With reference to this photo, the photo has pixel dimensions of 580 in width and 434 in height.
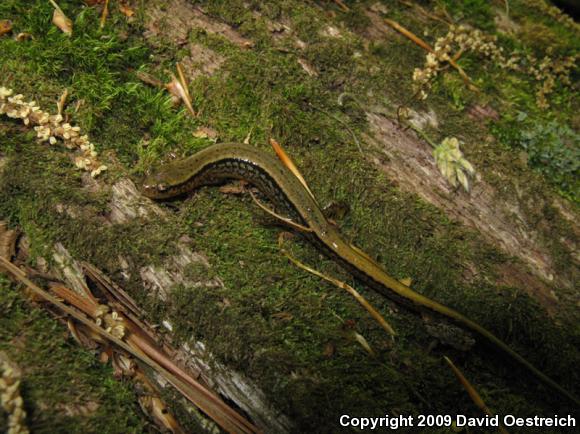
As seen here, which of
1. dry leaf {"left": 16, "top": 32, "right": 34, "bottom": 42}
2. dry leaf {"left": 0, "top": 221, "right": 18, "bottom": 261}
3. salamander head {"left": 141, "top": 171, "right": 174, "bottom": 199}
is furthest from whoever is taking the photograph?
dry leaf {"left": 16, "top": 32, "right": 34, "bottom": 42}

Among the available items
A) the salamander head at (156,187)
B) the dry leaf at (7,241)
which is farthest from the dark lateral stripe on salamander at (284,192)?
the dry leaf at (7,241)

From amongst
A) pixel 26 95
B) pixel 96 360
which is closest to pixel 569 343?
pixel 96 360

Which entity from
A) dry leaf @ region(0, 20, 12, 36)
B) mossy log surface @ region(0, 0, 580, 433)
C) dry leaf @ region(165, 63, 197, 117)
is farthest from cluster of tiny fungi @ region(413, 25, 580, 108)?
dry leaf @ region(0, 20, 12, 36)

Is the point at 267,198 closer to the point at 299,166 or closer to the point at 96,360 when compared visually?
the point at 299,166

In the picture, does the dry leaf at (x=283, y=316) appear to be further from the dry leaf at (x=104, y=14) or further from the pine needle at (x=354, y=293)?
the dry leaf at (x=104, y=14)

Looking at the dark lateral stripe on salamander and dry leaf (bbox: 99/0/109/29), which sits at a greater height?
dry leaf (bbox: 99/0/109/29)

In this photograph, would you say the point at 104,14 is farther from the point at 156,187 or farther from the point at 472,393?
the point at 472,393

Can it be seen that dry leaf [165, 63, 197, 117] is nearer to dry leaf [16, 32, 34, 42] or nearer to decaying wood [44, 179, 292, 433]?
decaying wood [44, 179, 292, 433]
